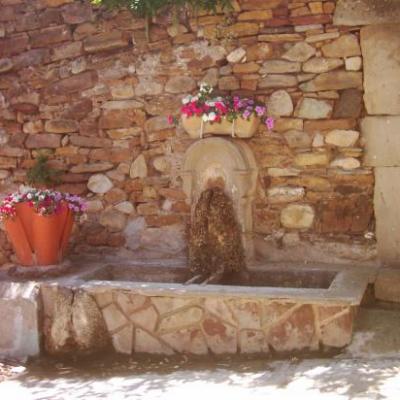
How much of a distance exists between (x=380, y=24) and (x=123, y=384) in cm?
318

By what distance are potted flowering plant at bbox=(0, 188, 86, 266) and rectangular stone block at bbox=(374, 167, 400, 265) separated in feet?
8.06

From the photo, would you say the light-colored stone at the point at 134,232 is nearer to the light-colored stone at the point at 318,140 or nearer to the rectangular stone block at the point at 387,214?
the light-colored stone at the point at 318,140

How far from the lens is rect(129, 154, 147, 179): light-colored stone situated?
18.1 feet

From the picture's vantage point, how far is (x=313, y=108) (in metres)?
4.95

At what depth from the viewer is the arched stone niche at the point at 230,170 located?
502 cm

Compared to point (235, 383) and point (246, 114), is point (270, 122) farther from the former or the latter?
point (235, 383)

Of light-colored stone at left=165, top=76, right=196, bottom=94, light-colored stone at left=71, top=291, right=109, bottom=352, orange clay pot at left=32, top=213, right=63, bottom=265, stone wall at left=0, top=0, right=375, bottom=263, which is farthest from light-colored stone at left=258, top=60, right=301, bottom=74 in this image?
light-colored stone at left=71, top=291, right=109, bottom=352

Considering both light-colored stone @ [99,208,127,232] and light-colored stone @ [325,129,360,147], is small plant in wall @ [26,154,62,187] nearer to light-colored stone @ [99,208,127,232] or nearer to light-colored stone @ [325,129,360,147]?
light-colored stone @ [99,208,127,232]

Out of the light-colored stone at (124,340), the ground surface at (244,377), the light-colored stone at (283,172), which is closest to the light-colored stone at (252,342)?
the ground surface at (244,377)

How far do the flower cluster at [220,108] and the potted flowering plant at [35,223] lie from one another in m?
1.28

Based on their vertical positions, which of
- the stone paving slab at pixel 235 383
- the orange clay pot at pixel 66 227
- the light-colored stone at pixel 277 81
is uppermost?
the light-colored stone at pixel 277 81

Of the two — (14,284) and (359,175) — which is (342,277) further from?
(14,284)

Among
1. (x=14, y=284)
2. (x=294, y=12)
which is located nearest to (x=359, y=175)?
(x=294, y=12)

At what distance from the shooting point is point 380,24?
474cm
